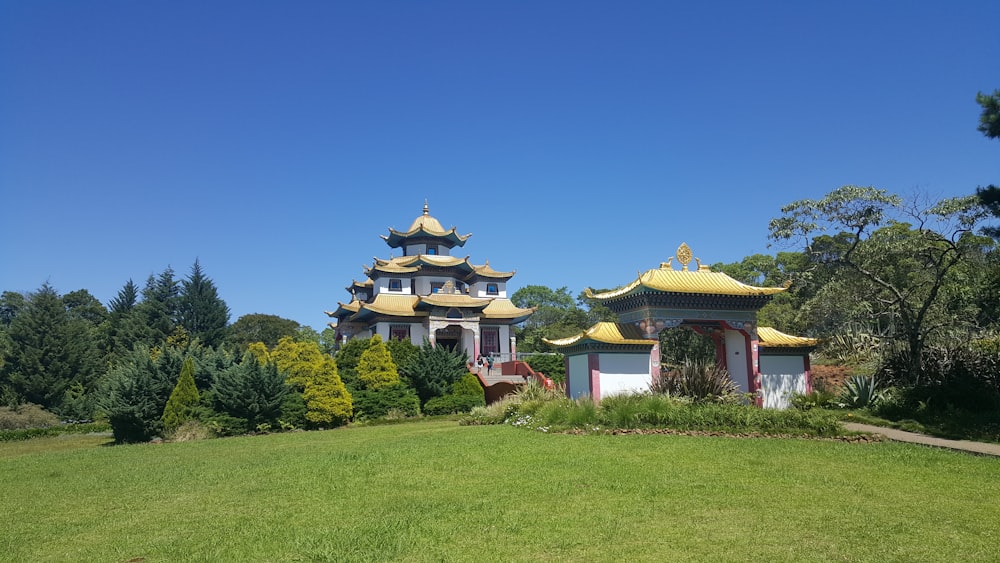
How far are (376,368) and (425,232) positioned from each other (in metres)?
17.6

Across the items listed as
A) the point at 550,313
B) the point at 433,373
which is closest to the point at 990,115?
the point at 433,373

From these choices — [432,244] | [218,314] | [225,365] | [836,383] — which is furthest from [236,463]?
A: [218,314]

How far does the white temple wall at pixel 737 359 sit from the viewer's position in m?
21.7

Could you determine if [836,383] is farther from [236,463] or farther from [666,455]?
[236,463]

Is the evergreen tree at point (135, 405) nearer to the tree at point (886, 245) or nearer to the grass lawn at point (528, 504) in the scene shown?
the grass lawn at point (528, 504)

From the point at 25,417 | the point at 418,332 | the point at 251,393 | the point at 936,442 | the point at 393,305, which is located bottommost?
the point at 25,417

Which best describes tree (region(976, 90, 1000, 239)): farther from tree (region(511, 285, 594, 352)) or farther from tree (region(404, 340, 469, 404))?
tree (region(511, 285, 594, 352))

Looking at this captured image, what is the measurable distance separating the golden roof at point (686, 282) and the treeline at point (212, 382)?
26.2 feet

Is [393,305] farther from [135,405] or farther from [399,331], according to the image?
[135,405]

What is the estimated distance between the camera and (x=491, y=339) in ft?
129

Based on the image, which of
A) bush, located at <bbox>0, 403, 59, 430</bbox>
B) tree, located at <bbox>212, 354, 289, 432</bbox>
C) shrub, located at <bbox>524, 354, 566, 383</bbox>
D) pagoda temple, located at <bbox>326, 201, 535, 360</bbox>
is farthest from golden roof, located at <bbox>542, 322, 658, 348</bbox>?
bush, located at <bbox>0, 403, 59, 430</bbox>

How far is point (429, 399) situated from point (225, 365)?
7370 millimetres

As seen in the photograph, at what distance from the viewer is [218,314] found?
44.0 m

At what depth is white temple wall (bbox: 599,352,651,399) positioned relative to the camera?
19688mm
